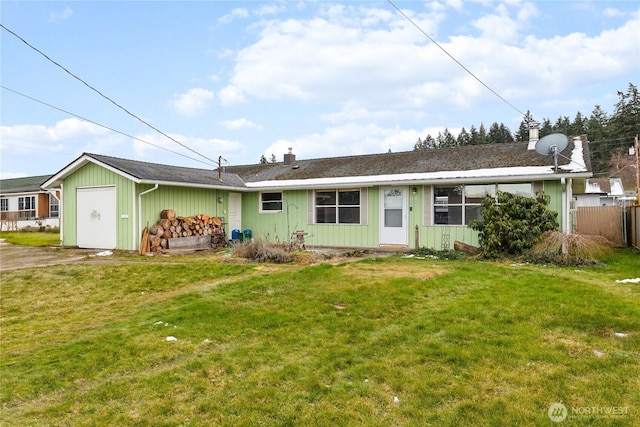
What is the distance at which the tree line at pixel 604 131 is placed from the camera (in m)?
44.8

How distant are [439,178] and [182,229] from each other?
29.2ft

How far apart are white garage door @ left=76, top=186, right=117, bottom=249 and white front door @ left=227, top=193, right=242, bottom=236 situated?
4.34m

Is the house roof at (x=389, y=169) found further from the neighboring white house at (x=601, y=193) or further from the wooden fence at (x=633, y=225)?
the neighboring white house at (x=601, y=193)

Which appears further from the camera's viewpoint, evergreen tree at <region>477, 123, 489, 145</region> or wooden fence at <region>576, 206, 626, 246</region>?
evergreen tree at <region>477, 123, 489, 145</region>

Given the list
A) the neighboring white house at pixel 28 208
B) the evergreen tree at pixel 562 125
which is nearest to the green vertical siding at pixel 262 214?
the neighboring white house at pixel 28 208

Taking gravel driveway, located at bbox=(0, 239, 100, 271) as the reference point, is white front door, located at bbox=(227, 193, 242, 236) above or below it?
above

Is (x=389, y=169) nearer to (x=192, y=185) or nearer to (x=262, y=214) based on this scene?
(x=262, y=214)

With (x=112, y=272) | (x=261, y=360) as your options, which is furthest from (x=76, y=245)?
(x=261, y=360)

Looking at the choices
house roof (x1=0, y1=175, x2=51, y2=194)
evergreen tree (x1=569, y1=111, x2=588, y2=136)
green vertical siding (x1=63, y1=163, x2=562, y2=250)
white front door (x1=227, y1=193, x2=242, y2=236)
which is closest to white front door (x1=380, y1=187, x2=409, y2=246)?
green vertical siding (x1=63, y1=163, x2=562, y2=250)

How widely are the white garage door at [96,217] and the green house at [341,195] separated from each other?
36mm

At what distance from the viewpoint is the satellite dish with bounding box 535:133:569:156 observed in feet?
39.8

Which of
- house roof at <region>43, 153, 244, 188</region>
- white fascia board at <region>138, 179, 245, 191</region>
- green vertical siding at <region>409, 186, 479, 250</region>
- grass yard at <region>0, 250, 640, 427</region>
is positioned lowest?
grass yard at <region>0, 250, 640, 427</region>

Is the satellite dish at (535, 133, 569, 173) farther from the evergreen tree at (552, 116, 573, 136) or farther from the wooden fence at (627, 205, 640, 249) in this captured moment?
the evergreen tree at (552, 116, 573, 136)

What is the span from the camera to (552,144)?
12398 mm
